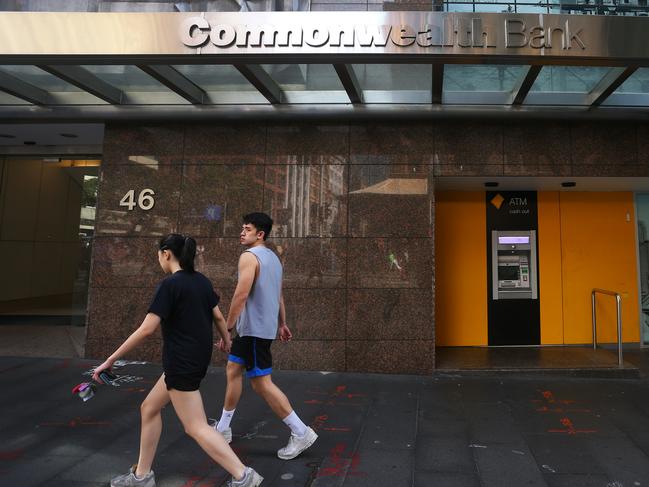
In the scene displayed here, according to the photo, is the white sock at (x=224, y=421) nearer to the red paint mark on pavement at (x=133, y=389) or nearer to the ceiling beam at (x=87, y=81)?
the red paint mark on pavement at (x=133, y=389)

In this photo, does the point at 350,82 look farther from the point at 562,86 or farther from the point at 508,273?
the point at 508,273

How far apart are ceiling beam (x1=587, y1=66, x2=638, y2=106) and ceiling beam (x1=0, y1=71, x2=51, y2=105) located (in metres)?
7.58

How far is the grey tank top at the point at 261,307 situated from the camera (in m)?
3.26

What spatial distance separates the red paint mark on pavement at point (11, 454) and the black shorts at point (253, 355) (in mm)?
1859

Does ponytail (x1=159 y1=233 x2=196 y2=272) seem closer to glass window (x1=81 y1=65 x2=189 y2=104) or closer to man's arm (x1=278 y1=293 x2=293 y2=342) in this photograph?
man's arm (x1=278 y1=293 x2=293 y2=342)

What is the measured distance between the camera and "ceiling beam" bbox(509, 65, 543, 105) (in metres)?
4.84

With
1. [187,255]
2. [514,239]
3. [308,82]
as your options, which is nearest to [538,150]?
[514,239]

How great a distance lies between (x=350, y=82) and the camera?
5.28 metres

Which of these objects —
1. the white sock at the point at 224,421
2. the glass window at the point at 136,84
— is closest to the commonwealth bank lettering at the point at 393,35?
the glass window at the point at 136,84

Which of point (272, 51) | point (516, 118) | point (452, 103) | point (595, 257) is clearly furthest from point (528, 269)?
point (272, 51)

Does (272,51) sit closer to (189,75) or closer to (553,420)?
(189,75)

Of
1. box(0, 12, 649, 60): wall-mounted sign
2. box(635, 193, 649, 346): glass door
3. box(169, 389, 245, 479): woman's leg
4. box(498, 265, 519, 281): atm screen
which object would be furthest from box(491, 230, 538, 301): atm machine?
box(169, 389, 245, 479): woman's leg

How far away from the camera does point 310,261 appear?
20.1 ft

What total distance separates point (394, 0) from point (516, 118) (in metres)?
2.60
